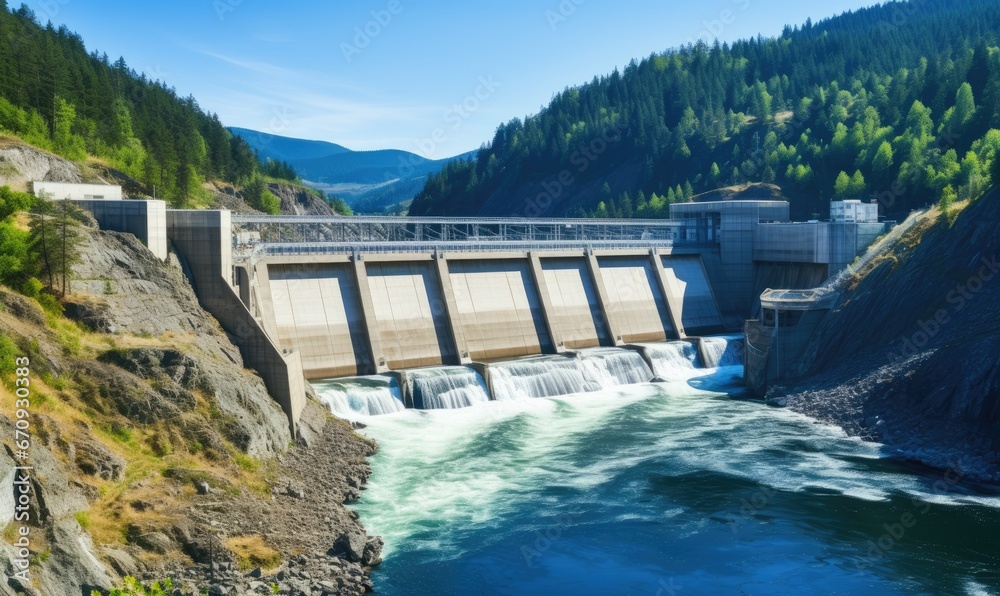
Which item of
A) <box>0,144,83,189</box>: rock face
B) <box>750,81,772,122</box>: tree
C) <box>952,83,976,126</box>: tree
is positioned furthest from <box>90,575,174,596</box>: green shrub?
<box>750,81,772,122</box>: tree

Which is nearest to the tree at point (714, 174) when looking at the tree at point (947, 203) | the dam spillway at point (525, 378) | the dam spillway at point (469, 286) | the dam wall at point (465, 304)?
the dam spillway at point (469, 286)

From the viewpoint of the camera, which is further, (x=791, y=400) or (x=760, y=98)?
(x=760, y=98)

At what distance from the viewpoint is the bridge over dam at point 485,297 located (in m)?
40.4

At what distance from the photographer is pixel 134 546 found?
79.8 ft

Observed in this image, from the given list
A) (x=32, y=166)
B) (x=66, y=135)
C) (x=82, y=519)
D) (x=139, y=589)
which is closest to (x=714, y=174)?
(x=66, y=135)

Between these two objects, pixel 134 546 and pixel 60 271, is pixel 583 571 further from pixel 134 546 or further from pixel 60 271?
pixel 60 271

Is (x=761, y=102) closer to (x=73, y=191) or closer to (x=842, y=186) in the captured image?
(x=842, y=186)

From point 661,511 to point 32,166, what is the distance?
3947 centimetres

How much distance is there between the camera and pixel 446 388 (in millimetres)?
47781

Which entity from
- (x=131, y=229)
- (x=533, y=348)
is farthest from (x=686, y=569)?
(x=533, y=348)

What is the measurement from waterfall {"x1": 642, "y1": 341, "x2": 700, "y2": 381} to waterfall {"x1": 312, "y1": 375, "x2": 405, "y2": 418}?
60.9ft

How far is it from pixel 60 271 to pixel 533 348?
103 feet

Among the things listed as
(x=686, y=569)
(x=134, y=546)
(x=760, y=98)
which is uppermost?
(x=760, y=98)

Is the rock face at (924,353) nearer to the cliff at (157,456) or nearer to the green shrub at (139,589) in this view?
the cliff at (157,456)
